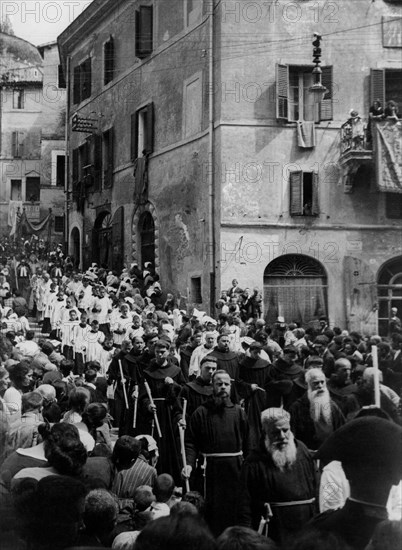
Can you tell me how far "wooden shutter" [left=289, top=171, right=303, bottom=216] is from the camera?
641 inches

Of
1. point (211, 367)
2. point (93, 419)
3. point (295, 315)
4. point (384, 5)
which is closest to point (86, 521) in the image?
point (93, 419)

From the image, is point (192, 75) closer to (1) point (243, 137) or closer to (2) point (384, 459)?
(1) point (243, 137)

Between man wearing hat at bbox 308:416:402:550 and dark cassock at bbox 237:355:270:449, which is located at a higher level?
man wearing hat at bbox 308:416:402:550

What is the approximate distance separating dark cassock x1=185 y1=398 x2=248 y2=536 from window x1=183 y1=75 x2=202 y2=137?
12.5 meters

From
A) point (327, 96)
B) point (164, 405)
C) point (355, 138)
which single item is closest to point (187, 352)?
point (164, 405)

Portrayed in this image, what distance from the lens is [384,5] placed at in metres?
15.6

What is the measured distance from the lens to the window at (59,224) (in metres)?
29.5

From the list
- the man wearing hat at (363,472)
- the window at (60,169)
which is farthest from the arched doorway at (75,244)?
the man wearing hat at (363,472)

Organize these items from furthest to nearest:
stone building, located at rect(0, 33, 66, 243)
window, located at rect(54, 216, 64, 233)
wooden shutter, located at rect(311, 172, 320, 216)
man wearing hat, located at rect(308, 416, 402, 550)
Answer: stone building, located at rect(0, 33, 66, 243), window, located at rect(54, 216, 64, 233), wooden shutter, located at rect(311, 172, 320, 216), man wearing hat, located at rect(308, 416, 402, 550)

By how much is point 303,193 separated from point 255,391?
8058 millimetres

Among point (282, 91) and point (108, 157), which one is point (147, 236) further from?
point (282, 91)

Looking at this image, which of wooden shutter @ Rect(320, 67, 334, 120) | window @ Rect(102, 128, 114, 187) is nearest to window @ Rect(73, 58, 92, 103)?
window @ Rect(102, 128, 114, 187)


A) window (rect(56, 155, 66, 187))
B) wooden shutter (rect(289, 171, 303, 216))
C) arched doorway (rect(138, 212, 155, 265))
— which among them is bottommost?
arched doorway (rect(138, 212, 155, 265))

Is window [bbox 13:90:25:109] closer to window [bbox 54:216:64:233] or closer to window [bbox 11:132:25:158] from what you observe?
window [bbox 11:132:25:158]
